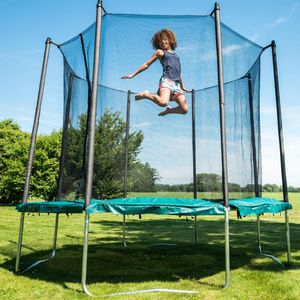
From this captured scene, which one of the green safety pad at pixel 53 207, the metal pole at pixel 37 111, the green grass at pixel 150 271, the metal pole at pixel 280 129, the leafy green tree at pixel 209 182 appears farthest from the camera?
the leafy green tree at pixel 209 182

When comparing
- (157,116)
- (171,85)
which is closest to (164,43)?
(171,85)

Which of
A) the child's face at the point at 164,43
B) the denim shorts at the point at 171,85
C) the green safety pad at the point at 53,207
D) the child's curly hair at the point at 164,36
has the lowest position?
the green safety pad at the point at 53,207

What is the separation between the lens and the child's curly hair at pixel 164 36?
181 inches

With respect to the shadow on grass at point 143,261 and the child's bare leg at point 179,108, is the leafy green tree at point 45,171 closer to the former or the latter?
the shadow on grass at point 143,261

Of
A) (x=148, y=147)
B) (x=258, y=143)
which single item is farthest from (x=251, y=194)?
(x=148, y=147)

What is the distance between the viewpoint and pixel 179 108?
16.6 ft

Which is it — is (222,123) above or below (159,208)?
above

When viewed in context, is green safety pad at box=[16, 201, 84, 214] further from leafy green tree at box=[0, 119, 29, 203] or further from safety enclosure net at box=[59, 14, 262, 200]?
leafy green tree at box=[0, 119, 29, 203]

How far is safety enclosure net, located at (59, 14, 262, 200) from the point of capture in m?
4.56

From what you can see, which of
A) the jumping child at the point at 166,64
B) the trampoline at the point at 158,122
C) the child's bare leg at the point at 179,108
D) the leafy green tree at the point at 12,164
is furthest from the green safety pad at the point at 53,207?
the leafy green tree at the point at 12,164

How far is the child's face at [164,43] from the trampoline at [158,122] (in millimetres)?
169

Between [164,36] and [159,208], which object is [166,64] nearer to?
[164,36]

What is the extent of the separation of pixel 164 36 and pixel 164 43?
0.09m

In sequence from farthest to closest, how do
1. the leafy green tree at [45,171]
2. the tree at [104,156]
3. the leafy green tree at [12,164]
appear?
the leafy green tree at [12,164] < the leafy green tree at [45,171] < the tree at [104,156]
